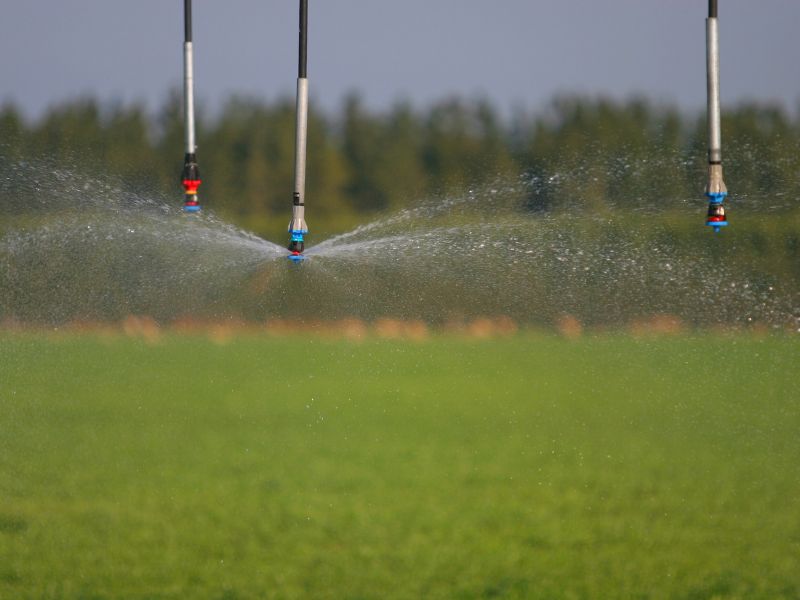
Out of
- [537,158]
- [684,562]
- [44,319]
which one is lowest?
[684,562]

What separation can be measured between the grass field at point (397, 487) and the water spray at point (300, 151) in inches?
77.6

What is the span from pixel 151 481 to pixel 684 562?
4.65m

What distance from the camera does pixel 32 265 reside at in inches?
1120

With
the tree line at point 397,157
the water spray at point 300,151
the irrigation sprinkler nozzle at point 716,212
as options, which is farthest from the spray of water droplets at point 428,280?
the irrigation sprinkler nozzle at point 716,212

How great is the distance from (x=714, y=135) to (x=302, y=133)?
83.4 inches

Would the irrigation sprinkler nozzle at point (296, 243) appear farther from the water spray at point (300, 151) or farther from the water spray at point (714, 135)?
the water spray at point (714, 135)

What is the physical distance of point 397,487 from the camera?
9609 mm

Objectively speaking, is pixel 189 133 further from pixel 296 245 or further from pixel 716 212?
pixel 716 212

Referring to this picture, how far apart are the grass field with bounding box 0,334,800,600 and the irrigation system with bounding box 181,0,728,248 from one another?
6.96 ft

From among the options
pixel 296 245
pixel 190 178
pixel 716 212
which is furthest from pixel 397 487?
pixel 716 212

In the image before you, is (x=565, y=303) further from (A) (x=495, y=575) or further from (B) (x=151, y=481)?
(A) (x=495, y=575)

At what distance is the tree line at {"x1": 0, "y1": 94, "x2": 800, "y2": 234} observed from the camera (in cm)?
2570

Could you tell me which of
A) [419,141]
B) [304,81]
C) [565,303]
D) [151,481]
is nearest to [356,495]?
[151,481]

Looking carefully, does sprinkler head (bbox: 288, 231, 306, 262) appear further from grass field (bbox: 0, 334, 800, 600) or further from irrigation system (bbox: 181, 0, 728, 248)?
grass field (bbox: 0, 334, 800, 600)
